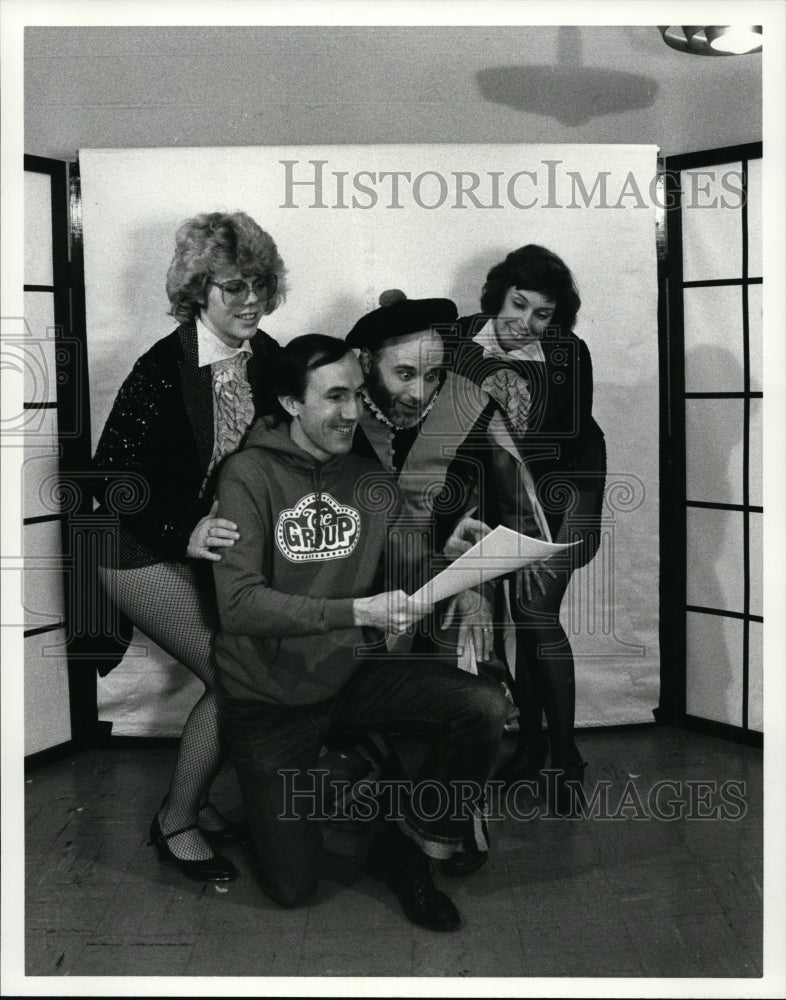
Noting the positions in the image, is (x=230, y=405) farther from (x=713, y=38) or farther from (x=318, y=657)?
(x=713, y=38)

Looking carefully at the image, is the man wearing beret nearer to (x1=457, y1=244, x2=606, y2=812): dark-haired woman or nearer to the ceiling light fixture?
(x1=457, y1=244, x2=606, y2=812): dark-haired woman

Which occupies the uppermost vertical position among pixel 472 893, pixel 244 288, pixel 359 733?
pixel 244 288

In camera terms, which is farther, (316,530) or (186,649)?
(186,649)

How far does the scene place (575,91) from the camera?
2250mm

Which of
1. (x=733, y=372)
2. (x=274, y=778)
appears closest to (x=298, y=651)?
(x=274, y=778)

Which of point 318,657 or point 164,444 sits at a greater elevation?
point 164,444

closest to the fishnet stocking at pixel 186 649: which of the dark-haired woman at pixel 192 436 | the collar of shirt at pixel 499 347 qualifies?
the dark-haired woman at pixel 192 436

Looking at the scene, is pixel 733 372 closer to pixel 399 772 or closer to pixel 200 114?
pixel 399 772

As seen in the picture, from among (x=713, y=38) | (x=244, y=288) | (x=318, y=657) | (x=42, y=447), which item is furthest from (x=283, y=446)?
(x=713, y=38)

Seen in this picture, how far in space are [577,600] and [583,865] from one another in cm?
63

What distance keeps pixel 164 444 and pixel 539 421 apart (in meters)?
0.89

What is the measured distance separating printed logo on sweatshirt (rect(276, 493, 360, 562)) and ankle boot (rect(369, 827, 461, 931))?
718 mm

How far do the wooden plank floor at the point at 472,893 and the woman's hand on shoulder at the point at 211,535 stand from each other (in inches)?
20.8

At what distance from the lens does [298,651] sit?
2221 millimetres
